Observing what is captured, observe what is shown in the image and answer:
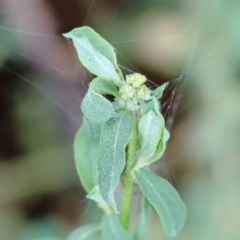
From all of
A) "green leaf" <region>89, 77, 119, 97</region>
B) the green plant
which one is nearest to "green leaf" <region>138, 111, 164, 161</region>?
the green plant

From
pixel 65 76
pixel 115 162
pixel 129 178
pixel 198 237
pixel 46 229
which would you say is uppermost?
pixel 115 162

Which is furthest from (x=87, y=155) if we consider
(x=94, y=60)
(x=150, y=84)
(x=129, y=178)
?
(x=150, y=84)

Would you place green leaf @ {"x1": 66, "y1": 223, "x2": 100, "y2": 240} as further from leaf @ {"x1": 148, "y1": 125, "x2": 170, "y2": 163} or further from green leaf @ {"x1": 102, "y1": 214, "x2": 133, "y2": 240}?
leaf @ {"x1": 148, "y1": 125, "x2": 170, "y2": 163}

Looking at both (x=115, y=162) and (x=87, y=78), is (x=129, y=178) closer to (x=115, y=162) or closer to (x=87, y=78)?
(x=115, y=162)

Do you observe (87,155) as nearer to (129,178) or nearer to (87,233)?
(129,178)

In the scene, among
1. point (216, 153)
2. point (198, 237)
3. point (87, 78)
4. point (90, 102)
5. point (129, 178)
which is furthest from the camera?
point (216, 153)

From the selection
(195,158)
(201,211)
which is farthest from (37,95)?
(201,211)

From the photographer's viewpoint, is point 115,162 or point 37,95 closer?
point 115,162
